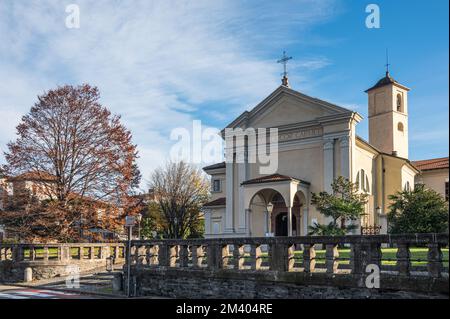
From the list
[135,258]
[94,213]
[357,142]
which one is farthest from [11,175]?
[357,142]

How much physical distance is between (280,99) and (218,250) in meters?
21.8

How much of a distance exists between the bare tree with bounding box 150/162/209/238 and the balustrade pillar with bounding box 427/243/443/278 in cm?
4199

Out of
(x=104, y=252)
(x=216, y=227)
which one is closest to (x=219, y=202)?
(x=216, y=227)

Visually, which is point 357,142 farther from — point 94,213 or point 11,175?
point 11,175

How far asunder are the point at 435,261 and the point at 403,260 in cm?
72

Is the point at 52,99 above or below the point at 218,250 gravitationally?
above

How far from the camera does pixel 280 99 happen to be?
1405 inches

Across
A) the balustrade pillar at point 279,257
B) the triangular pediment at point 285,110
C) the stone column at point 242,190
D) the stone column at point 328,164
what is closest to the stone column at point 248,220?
the stone column at point 242,190

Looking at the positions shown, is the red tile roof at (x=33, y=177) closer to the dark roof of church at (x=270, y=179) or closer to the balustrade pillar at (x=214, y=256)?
the dark roof of church at (x=270, y=179)

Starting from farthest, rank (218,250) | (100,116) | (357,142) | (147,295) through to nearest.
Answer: (357,142) < (100,116) < (147,295) < (218,250)

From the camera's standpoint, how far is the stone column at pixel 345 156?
32031 mm

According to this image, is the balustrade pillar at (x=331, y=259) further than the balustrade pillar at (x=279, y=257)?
No

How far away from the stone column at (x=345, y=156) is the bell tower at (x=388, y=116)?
1568 centimetres
